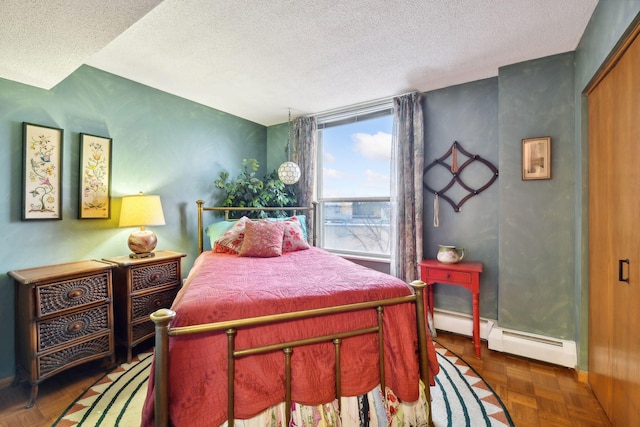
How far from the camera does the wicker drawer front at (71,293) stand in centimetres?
194

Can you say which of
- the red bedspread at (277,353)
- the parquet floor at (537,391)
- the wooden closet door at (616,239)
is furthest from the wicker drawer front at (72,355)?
the wooden closet door at (616,239)

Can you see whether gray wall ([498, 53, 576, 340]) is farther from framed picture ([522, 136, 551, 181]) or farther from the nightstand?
the nightstand

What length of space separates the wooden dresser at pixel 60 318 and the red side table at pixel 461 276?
283 centimetres

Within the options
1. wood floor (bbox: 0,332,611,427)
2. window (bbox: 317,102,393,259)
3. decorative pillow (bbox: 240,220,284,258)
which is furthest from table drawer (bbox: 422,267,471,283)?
decorative pillow (bbox: 240,220,284,258)

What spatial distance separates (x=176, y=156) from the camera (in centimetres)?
327

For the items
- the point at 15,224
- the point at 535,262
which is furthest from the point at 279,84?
the point at 535,262

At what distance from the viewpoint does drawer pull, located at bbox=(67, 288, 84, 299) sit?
2.06 meters

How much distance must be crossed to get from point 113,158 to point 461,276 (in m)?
3.47

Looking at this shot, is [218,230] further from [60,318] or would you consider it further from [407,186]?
[407,186]

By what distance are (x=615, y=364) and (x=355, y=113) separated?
329cm

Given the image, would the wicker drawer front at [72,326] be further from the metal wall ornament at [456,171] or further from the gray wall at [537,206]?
the gray wall at [537,206]

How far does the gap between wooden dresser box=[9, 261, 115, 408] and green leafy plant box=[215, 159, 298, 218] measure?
1.66m

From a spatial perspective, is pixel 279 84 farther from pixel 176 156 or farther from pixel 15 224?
pixel 15 224

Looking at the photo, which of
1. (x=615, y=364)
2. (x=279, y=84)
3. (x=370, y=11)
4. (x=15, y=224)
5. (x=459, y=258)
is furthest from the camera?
(x=279, y=84)
